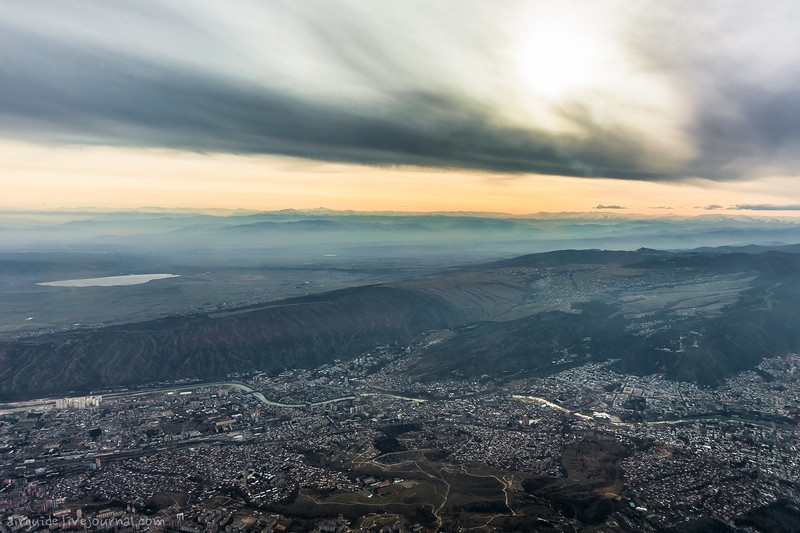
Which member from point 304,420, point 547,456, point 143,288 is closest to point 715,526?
point 547,456

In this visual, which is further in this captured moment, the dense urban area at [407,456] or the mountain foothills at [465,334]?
the mountain foothills at [465,334]

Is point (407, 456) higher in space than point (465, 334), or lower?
higher

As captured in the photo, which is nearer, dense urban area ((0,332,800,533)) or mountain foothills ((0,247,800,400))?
dense urban area ((0,332,800,533))

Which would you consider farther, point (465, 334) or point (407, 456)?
point (465, 334)
